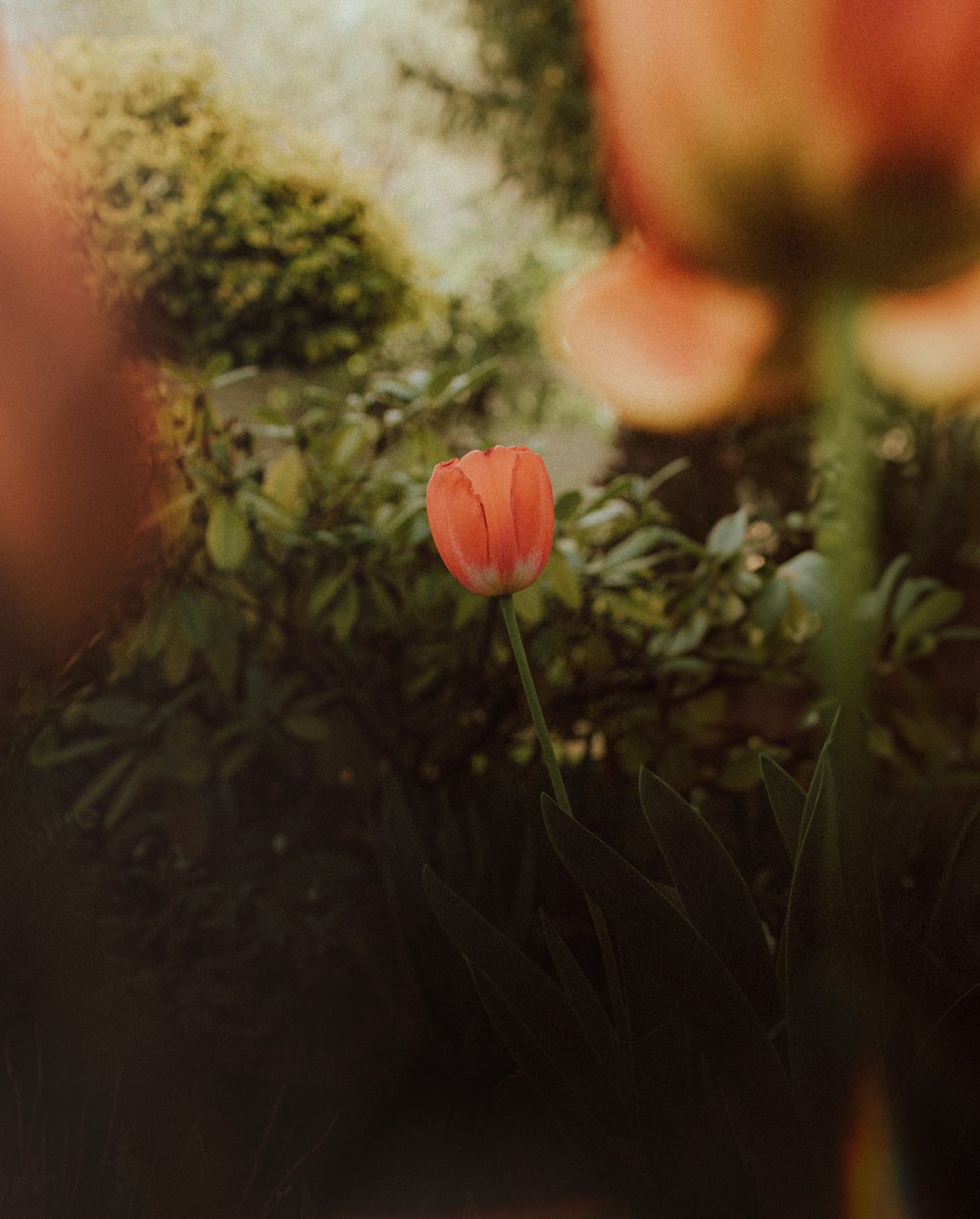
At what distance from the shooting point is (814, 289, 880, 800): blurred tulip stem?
3.38ft

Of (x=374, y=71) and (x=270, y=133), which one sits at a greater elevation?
(x=374, y=71)

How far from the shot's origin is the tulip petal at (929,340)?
166cm

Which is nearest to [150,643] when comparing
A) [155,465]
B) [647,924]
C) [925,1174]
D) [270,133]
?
[155,465]

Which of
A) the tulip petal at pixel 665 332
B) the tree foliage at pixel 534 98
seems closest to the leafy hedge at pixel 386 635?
the tulip petal at pixel 665 332

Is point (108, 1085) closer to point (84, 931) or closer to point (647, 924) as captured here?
point (84, 931)

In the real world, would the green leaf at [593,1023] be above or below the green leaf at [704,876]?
below

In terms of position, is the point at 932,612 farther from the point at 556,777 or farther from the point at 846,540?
the point at 556,777

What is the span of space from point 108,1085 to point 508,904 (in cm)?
39

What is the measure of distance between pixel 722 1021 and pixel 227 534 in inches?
26.3

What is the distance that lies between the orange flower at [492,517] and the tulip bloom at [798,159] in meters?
0.88

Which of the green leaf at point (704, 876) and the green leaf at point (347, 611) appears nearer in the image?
the green leaf at point (704, 876)

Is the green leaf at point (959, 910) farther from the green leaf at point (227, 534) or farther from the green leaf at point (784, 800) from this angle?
the green leaf at point (227, 534)

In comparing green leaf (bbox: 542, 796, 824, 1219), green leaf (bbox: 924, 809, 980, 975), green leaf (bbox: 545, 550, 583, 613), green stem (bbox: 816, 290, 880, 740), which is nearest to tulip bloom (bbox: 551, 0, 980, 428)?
green stem (bbox: 816, 290, 880, 740)

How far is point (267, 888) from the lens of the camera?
1217 mm
